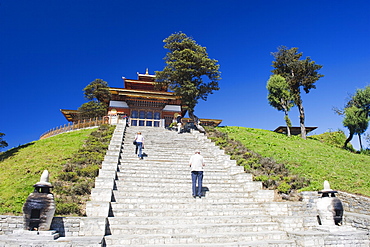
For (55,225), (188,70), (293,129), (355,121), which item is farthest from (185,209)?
(293,129)

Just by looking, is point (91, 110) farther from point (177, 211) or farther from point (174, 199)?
point (177, 211)

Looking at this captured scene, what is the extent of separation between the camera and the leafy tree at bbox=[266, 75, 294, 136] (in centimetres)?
3052

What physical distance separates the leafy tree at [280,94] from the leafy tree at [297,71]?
41.1 inches

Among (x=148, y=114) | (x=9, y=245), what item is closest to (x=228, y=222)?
(x=9, y=245)

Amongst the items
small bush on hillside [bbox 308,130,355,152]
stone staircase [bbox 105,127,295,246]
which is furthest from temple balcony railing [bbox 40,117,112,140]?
small bush on hillside [bbox 308,130,355,152]

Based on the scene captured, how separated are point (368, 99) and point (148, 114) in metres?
24.6

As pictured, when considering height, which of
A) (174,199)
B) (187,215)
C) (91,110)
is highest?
(91,110)

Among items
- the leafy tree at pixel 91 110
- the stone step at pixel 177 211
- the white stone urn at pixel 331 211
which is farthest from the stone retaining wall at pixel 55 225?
the leafy tree at pixel 91 110

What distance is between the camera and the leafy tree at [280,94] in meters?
30.5

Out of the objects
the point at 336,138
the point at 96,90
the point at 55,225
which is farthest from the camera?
the point at 96,90

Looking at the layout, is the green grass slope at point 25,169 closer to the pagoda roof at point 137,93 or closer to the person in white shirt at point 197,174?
the person in white shirt at point 197,174

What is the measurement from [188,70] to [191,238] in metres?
20.5

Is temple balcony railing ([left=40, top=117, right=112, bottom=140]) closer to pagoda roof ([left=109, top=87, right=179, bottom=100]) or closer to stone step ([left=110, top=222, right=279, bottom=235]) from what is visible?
pagoda roof ([left=109, top=87, right=179, bottom=100])

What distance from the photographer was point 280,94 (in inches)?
1208
